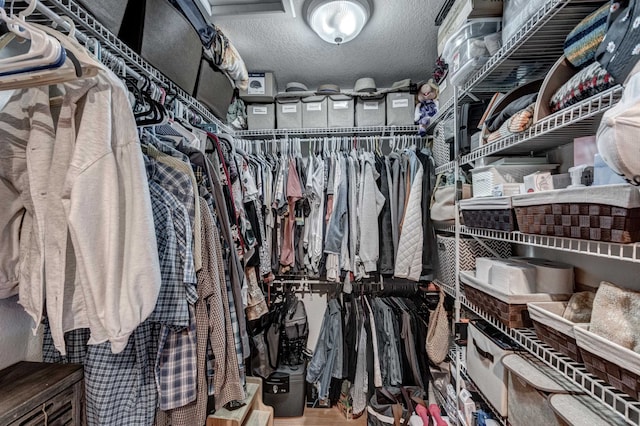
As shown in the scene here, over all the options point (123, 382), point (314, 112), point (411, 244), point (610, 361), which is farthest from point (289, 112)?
point (610, 361)

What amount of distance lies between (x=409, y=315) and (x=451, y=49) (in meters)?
1.57

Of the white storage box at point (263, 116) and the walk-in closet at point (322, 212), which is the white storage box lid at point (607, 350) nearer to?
the walk-in closet at point (322, 212)

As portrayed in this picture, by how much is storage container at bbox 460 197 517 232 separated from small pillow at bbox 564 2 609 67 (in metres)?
0.41

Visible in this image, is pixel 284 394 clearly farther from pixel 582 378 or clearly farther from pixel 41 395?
pixel 582 378

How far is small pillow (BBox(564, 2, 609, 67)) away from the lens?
71cm

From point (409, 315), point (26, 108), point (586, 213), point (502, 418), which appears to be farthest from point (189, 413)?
point (409, 315)

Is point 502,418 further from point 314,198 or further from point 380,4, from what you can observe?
point 380,4

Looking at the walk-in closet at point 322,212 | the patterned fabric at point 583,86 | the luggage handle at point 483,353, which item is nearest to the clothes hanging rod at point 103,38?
the walk-in closet at point 322,212

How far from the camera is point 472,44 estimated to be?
1181 millimetres

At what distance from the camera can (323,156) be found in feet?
7.04

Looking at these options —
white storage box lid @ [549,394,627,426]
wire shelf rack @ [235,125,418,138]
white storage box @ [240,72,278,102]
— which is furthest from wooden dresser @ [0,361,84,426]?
white storage box @ [240,72,278,102]

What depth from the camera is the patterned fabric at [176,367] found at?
84 cm

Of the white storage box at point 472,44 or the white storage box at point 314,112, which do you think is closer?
the white storage box at point 472,44

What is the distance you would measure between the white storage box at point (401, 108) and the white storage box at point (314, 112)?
0.48 metres
